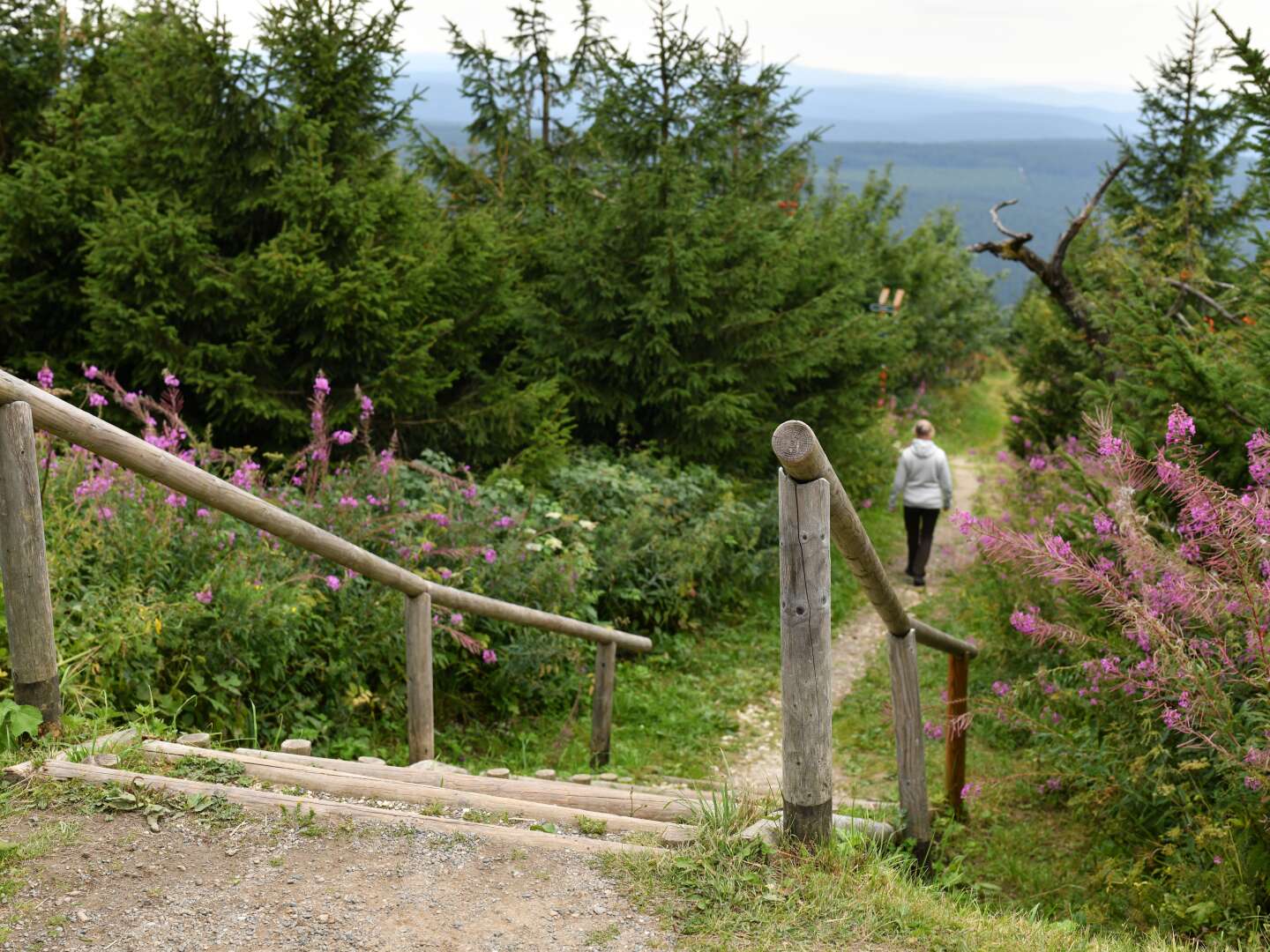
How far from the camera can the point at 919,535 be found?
37.0 ft

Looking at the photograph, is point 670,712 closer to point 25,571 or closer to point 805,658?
point 805,658

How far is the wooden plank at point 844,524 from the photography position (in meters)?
2.87

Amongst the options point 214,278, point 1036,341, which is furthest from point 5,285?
point 1036,341

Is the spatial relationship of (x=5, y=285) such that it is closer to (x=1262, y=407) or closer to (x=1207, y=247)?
(x=1262, y=407)

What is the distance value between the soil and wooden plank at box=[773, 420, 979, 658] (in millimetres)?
1264

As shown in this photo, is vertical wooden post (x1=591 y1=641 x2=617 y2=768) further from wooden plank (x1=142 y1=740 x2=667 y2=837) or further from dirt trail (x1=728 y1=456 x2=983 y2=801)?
wooden plank (x1=142 y1=740 x2=667 y2=837)

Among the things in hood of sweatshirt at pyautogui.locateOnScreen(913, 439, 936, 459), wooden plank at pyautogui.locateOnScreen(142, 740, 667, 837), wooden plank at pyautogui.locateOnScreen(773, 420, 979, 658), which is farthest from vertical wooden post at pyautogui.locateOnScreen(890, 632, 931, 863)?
hood of sweatshirt at pyautogui.locateOnScreen(913, 439, 936, 459)

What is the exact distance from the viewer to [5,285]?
8.81 m

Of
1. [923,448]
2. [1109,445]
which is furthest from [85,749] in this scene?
[923,448]

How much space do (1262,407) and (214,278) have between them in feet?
22.8

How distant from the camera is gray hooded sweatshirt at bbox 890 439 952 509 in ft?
35.5

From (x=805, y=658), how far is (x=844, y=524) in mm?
471

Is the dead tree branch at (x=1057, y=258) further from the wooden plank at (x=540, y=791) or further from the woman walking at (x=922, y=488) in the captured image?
the wooden plank at (x=540, y=791)

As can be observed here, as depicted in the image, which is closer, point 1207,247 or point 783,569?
point 783,569
